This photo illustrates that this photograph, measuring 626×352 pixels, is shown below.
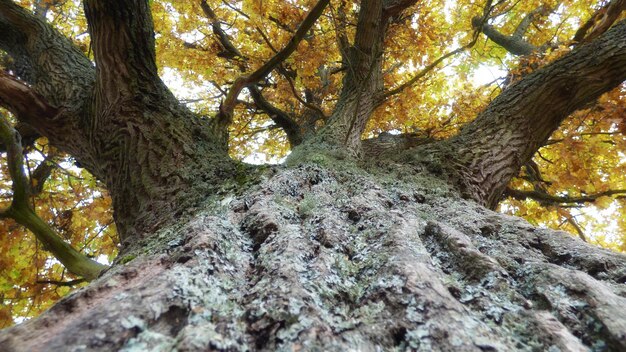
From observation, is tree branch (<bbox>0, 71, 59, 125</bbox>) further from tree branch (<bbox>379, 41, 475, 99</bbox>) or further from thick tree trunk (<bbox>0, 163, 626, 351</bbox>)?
tree branch (<bbox>379, 41, 475, 99</bbox>)

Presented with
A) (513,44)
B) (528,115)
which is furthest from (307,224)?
(513,44)

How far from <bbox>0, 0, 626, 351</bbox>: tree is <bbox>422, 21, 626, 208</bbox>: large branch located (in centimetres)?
1

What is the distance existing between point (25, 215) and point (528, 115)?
152 inches

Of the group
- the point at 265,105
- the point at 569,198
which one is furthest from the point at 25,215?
the point at 569,198

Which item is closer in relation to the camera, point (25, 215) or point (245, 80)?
point (25, 215)

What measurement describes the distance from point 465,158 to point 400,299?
2.17m

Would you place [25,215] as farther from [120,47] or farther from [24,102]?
[120,47]

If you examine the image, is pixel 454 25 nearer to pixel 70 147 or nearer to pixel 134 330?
pixel 70 147

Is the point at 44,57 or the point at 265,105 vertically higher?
the point at 265,105

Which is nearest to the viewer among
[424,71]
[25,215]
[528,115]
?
[25,215]

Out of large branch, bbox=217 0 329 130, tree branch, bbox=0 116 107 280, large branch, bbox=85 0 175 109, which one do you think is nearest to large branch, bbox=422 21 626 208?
large branch, bbox=217 0 329 130

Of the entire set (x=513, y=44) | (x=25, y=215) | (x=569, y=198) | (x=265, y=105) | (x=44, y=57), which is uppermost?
(x=513, y=44)

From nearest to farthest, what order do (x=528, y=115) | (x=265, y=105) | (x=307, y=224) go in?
1. (x=307, y=224)
2. (x=528, y=115)
3. (x=265, y=105)

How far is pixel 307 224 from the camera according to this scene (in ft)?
4.82
